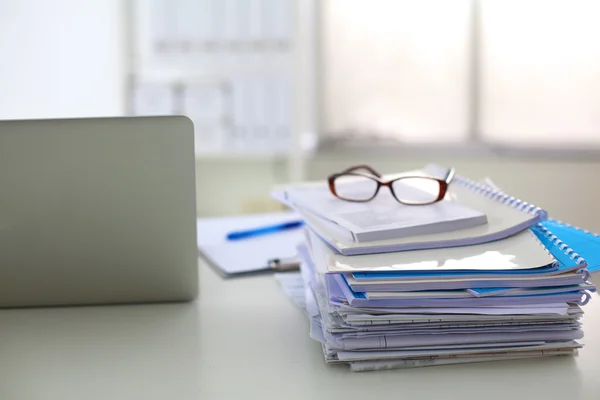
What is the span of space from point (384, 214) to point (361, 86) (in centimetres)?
224

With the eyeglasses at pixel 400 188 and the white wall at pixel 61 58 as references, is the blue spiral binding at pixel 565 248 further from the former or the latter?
the white wall at pixel 61 58

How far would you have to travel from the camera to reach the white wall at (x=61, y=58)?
1.94m

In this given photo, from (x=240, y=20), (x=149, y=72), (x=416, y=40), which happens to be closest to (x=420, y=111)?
(x=416, y=40)

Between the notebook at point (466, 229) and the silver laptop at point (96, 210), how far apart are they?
165 millimetres

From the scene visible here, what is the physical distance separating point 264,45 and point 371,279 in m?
2.18

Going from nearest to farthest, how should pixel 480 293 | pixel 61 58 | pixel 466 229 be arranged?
1. pixel 480 293
2. pixel 466 229
3. pixel 61 58

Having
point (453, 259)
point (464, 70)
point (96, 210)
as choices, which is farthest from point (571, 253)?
point (464, 70)

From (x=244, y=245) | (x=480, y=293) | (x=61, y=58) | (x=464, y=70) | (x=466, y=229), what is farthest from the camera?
(x=464, y=70)

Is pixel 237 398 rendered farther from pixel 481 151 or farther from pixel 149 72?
pixel 481 151

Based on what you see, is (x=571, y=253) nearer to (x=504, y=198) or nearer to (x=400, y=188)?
(x=504, y=198)

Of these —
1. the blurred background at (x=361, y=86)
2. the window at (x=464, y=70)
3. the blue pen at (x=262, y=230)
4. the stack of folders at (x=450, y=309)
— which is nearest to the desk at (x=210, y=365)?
the stack of folders at (x=450, y=309)

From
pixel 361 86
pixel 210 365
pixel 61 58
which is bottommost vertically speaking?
pixel 210 365

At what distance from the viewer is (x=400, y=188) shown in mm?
988

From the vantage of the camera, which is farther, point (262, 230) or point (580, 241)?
point (262, 230)
